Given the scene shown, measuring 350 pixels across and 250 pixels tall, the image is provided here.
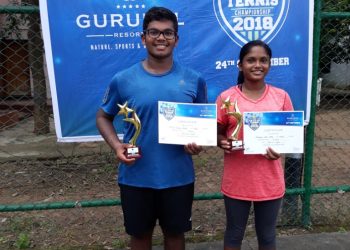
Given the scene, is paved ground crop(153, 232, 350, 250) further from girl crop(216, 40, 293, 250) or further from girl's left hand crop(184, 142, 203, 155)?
girl's left hand crop(184, 142, 203, 155)

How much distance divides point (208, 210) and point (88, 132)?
1.54 m

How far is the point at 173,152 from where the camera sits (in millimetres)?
2479

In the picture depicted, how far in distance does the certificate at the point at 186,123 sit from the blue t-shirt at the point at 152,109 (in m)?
0.05

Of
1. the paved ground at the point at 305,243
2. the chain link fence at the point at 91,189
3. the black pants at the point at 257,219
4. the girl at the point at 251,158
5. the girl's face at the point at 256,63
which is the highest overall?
the girl's face at the point at 256,63

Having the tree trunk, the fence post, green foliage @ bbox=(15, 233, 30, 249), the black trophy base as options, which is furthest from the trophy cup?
the tree trunk

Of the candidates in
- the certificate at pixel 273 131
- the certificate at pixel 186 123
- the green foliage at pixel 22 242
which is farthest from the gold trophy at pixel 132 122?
the green foliage at pixel 22 242

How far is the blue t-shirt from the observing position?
2.39 m

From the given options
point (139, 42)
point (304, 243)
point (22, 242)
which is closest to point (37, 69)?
point (22, 242)

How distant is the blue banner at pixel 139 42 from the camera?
3219 mm

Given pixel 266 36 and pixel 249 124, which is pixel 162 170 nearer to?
pixel 249 124

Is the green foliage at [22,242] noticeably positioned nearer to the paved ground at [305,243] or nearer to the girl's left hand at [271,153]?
the paved ground at [305,243]

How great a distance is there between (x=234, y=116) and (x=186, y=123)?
0.28 metres

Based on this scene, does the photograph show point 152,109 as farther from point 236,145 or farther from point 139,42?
point 139,42

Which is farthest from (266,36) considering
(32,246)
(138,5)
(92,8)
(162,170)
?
(32,246)
